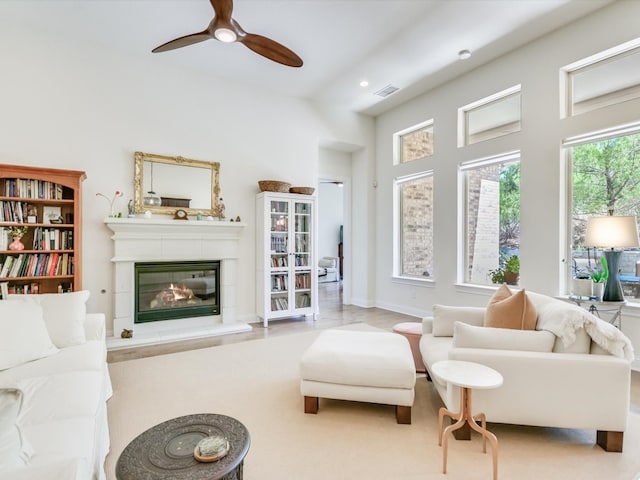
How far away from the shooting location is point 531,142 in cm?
404

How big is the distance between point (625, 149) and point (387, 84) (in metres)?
2.97

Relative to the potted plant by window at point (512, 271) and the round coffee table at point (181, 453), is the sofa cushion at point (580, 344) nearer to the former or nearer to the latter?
the round coffee table at point (181, 453)

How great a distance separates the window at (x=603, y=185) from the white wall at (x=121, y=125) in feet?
11.8

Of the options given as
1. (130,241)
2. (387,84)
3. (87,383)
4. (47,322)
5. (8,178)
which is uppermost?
(387,84)

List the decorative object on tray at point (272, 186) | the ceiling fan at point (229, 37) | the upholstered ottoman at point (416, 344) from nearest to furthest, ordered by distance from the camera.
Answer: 1. the ceiling fan at point (229, 37)
2. the upholstered ottoman at point (416, 344)
3. the decorative object on tray at point (272, 186)

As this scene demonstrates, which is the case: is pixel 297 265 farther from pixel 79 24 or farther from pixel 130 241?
pixel 79 24

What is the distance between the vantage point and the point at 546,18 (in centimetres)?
355

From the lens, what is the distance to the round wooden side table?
172 cm

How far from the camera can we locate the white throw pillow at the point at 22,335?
2.08m

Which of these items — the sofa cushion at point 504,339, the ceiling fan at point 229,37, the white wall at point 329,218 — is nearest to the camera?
the sofa cushion at point 504,339

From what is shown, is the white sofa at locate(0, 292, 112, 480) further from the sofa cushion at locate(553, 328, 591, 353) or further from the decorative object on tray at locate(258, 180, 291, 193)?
the decorative object on tray at locate(258, 180, 291, 193)

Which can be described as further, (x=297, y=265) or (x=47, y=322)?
(x=297, y=265)

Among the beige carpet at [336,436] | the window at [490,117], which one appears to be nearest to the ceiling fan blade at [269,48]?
the window at [490,117]

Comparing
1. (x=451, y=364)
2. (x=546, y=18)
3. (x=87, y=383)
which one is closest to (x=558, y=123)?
(x=546, y=18)
